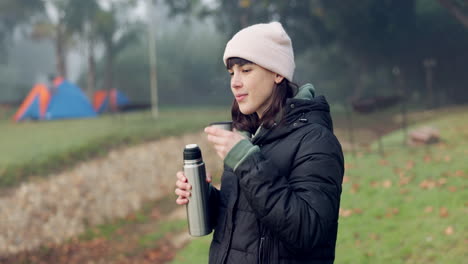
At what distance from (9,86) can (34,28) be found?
7.81 meters

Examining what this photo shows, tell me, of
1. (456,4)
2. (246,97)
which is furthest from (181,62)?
(246,97)

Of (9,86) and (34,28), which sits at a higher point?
(34,28)

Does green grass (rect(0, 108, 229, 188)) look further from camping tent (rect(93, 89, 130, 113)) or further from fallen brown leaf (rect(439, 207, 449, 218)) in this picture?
camping tent (rect(93, 89, 130, 113))

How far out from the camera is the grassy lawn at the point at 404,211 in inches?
200

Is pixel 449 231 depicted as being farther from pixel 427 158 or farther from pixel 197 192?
pixel 197 192

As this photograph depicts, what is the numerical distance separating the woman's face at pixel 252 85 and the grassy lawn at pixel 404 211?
12.6 feet

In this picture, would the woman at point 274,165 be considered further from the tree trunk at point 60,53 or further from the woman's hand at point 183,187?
the tree trunk at point 60,53

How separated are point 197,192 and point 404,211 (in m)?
4.98

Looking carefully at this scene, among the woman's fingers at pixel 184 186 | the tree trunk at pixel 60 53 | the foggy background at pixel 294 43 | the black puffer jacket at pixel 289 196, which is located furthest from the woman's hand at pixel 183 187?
the tree trunk at pixel 60 53

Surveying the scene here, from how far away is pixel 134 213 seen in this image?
9.39 metres

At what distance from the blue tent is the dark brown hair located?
56.2 feet

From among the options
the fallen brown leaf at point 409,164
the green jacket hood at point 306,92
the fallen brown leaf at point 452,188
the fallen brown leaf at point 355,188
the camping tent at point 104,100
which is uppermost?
the green jacket hood at point 306,92

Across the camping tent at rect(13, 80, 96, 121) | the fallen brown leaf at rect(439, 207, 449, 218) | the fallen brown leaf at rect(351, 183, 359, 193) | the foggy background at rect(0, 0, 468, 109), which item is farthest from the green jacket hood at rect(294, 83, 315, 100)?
the camping tent at rect(13, 80, 96, 121)

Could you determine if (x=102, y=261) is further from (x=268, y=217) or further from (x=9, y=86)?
(x=9, y=86)
